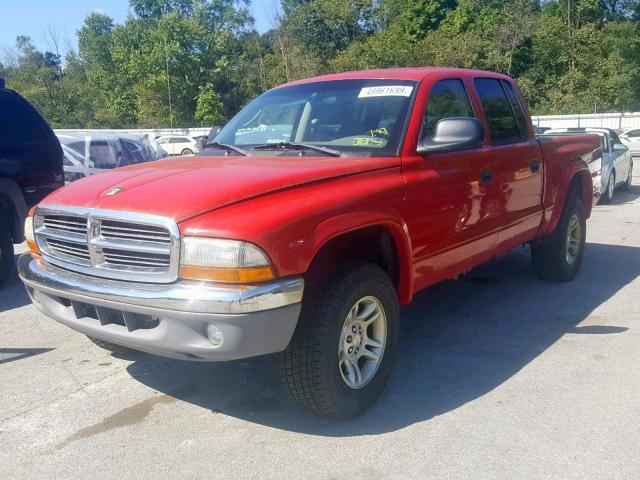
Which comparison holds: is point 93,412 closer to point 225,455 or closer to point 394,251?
point 225,455

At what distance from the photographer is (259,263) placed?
301 centimetres

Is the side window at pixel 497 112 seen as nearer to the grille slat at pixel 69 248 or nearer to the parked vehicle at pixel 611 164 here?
the grille slat at pixel 69 248

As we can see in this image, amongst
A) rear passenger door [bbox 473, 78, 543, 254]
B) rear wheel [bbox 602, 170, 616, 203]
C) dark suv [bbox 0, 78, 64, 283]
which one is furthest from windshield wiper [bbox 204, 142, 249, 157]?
rear wheel [bbox 602, 170, 616, 203]

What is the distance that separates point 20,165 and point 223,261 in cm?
471

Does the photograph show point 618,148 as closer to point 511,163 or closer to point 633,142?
point 511,163

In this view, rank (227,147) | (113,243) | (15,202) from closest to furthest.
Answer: (113,243), (227,147), (15,202)

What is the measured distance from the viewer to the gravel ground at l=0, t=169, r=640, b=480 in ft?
10.5

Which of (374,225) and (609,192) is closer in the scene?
(374,225)

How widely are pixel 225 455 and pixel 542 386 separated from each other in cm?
203

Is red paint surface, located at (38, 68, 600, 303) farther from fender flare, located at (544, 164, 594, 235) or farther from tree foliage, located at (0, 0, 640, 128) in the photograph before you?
tree foliage, located at (0, 0, 640, 128)

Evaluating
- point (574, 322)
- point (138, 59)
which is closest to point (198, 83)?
point (138, 59)

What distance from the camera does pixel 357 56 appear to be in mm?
45500

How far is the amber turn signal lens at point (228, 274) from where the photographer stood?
299cm

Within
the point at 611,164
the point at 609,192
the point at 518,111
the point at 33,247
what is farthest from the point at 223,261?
the point at 611,164
